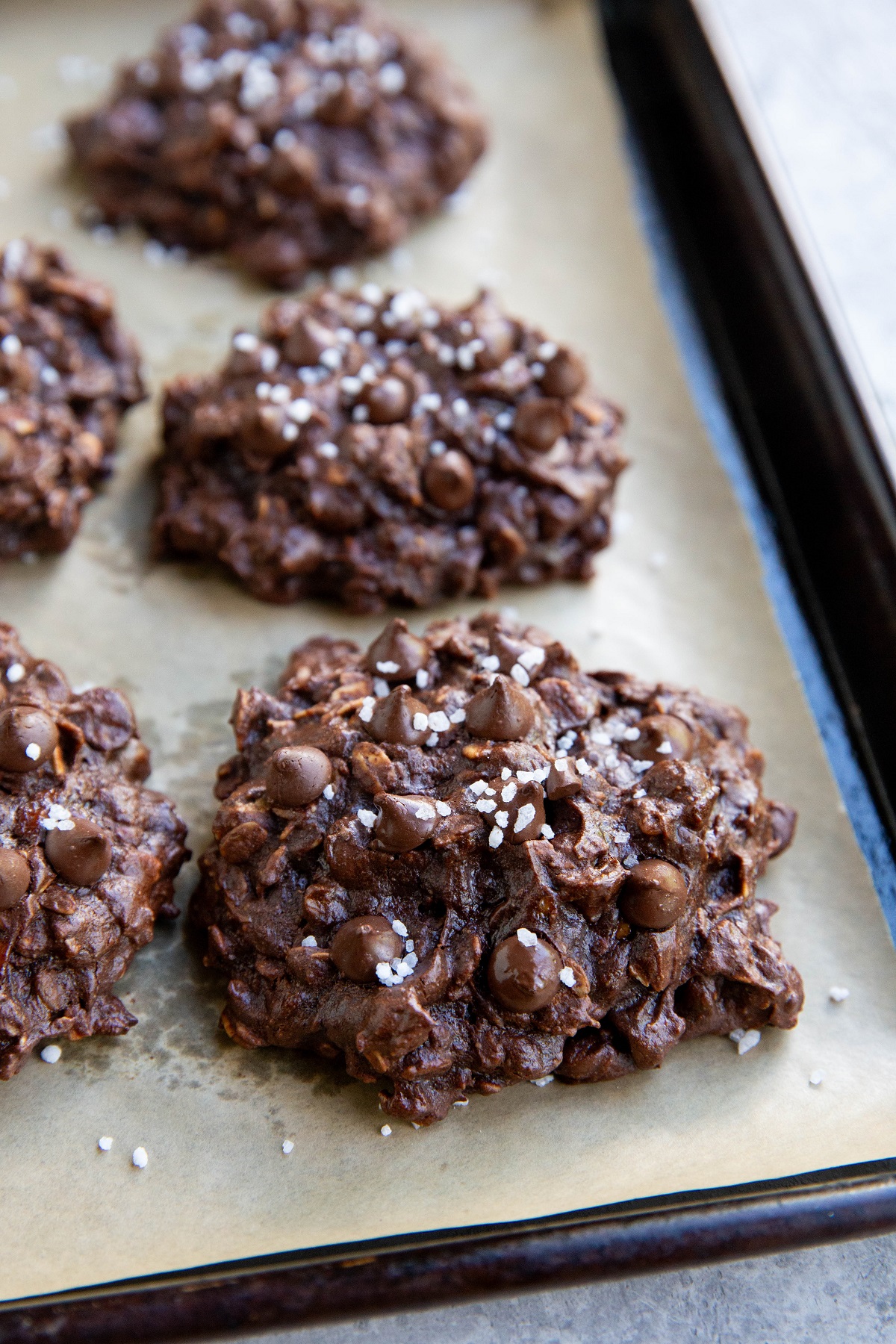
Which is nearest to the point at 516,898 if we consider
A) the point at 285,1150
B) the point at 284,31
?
the point at 285,1150

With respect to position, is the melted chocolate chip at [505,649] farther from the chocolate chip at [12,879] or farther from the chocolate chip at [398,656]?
the chocolate chip at [12,879]

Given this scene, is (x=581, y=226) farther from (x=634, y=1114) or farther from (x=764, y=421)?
(x=634, y=1114)

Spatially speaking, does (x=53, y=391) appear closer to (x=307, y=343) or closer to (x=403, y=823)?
(x=307, y=343)

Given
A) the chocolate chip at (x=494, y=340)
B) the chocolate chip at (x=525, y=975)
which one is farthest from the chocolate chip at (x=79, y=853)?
the chocolate chip at (x=494, y=340)

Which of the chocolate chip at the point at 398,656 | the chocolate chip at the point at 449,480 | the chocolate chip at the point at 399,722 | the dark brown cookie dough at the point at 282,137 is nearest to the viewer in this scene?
the chocolate chip at the point at 399,722

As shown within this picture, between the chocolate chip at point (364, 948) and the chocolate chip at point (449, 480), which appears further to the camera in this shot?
the chocolate chip at point (449, 480)

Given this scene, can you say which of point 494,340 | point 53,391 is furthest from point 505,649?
point 53,391

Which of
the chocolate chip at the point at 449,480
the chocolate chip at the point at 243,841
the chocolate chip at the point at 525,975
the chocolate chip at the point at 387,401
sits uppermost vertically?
the chocolate chip at the point at 387,401
